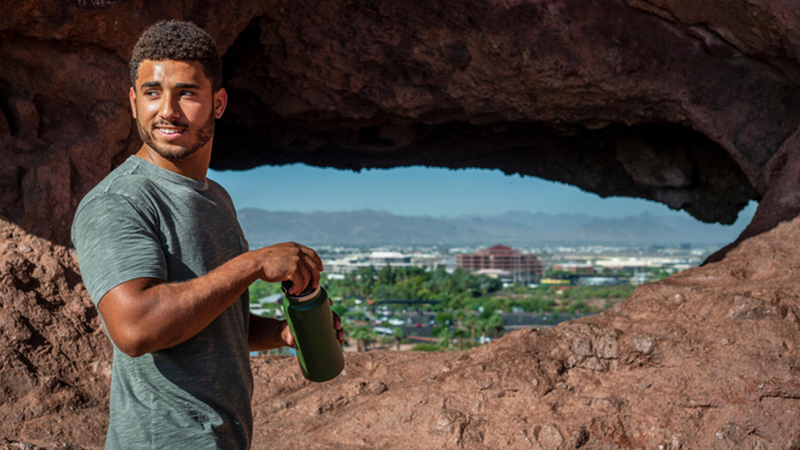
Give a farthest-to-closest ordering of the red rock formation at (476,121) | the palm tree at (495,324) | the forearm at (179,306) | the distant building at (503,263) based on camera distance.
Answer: the distant building at (503,263) < the palm tree at (495,324) < the red rock formation at (476,121) < the forearm at (179,306)

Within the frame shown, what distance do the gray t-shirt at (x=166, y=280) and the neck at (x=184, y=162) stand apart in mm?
26

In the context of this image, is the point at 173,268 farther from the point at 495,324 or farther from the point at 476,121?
the point at 495,324

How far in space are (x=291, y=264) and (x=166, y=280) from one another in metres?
0.28

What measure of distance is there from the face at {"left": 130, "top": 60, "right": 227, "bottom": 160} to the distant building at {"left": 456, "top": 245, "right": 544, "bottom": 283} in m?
64.0

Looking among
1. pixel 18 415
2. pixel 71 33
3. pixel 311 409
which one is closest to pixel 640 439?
pixel 311 409

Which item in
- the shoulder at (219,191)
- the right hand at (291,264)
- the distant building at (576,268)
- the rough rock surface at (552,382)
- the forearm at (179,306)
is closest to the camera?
the forearm at (179,306)

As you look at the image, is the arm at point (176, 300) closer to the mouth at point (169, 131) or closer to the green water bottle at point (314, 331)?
the green water bottle at point (314, 331)

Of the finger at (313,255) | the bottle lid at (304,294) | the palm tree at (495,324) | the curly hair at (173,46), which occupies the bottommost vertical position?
the palm tree at (495,324)

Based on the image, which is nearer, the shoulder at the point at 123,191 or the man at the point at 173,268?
the man at the point at 173,268

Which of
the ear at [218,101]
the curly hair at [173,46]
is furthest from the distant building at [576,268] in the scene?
the curly hair at [173,46]

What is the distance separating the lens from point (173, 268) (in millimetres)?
1389

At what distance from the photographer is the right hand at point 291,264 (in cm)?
133

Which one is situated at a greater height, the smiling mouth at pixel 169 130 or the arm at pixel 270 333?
the smiling mouth at pixel 169 130

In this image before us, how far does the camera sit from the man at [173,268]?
4.07ft
